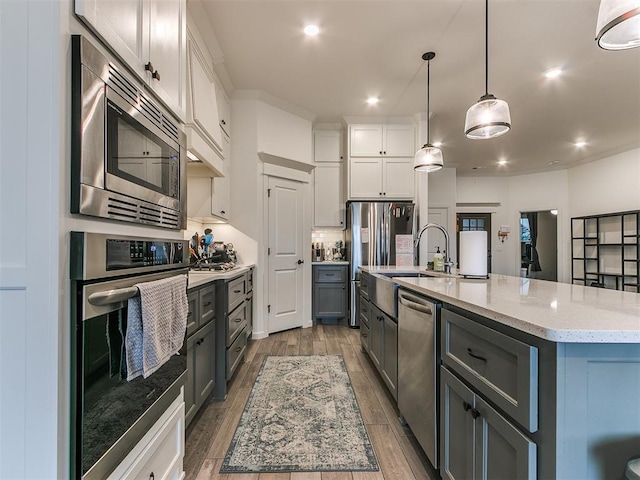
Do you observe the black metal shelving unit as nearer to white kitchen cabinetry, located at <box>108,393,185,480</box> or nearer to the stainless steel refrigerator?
the stainless steel refrigerator

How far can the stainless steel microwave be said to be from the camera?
0.72 m

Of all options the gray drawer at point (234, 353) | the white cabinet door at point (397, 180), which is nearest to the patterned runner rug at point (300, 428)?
the gray drawer at point (234, 353)

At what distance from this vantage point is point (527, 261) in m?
7.39

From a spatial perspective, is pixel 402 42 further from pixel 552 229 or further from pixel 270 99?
pixel 552 229

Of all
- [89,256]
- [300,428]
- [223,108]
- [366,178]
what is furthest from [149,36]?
[366,178]

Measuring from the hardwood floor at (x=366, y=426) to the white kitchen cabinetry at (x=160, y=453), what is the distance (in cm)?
29

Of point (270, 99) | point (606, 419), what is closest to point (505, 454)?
→ point (606, 419)

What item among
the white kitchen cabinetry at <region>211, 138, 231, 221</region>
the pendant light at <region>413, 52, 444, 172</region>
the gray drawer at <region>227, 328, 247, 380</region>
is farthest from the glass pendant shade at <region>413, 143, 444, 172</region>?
the gray drawer at <region>227, 328, 247, 380</region>

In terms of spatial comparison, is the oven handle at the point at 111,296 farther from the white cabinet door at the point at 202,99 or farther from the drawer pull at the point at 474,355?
the white cabinet door at the point at 202,99

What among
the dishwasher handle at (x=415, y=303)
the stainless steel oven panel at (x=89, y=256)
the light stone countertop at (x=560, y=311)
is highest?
the stainless steel oven panel at (x=89, y=256)

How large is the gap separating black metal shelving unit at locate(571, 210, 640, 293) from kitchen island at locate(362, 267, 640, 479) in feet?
17.9

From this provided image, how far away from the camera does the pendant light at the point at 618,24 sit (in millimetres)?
1052

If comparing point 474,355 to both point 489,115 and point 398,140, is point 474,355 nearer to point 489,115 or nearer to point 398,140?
point 489,115

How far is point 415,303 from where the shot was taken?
1593 mm
